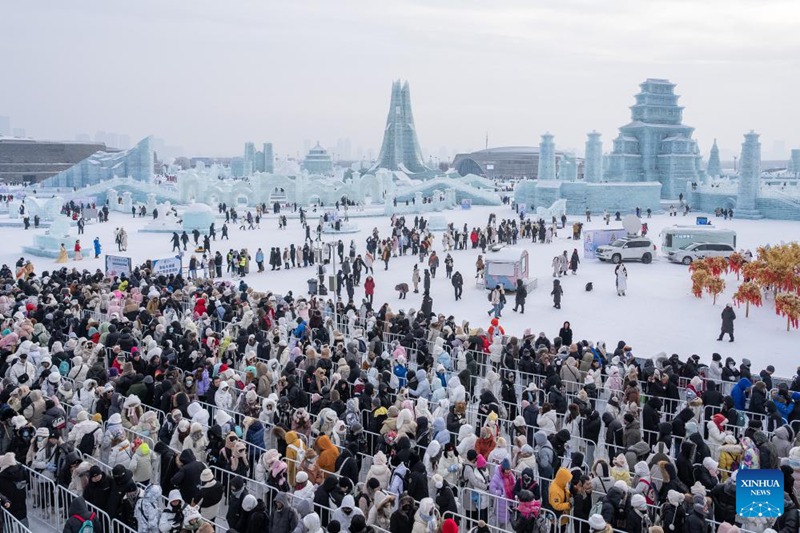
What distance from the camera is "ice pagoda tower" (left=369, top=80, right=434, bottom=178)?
99.1m

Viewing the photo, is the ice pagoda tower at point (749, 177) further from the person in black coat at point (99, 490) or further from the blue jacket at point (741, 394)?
the person in black coat at point (99, 490)

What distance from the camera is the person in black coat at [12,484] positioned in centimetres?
841

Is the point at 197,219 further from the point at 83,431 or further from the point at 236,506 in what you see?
the point at 236,506

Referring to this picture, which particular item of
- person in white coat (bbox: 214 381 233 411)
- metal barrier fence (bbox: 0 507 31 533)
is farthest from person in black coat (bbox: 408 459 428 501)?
metal barrier fence (bbox: 0 507 31 533)

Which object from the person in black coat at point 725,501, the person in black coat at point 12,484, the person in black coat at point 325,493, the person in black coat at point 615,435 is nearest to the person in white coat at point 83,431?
the person in black coat at point 12,484

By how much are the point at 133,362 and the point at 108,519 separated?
5.05 meters

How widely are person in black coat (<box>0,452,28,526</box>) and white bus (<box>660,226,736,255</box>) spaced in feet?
93.7

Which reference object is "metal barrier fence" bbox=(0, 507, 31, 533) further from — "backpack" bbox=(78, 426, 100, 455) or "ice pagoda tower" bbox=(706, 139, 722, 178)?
"ice pagoda tower" bbox=(706, 139, 722, 178)

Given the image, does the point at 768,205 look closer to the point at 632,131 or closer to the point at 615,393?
the point at 632,131

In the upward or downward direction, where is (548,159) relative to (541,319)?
upward

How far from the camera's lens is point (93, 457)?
31.6ft

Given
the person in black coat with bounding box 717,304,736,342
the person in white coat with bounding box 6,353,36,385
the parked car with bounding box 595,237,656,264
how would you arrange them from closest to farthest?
the person in white coat with bounding box 6,353,36,385 → the person in black coat with bounding box 717,304,736,342 → the parked car with bounding box 595,237,656,264

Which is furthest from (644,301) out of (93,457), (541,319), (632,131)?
(632,131)

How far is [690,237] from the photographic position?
105 feet
